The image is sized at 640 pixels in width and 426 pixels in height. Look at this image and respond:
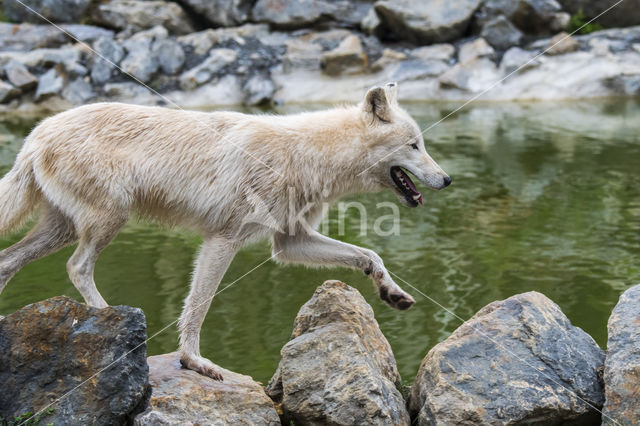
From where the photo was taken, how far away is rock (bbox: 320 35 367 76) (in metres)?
22.8

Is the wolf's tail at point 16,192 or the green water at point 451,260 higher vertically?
the wolf's tail at point 16,192

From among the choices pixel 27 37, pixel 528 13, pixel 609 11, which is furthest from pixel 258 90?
pixel 609 11

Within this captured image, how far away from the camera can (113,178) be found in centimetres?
573

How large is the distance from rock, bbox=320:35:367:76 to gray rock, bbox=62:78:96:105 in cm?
703

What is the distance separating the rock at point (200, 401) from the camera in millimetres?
4984

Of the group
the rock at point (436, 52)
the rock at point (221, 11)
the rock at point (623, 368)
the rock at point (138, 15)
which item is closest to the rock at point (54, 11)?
the rock at point (138, 15)

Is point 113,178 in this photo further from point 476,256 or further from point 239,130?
point 476,256

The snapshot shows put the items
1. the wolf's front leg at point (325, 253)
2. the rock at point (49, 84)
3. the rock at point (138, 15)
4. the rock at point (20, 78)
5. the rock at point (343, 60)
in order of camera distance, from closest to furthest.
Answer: the wolf's front leg at point (325, 253)
the rock at point (49, 84)
the rock at point (20, 78)
the rock at point (343, 60)
the rock at point (138, 15)

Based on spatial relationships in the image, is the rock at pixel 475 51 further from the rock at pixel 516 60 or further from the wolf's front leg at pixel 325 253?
the wolf's front leg at pixel 325 253

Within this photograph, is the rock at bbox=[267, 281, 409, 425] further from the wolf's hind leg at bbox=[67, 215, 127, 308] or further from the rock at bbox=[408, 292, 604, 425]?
the wolf's hind leg at bbox=[67, 215, 127, 308]

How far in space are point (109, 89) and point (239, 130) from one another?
17119 millimetres

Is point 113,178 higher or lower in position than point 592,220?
higher

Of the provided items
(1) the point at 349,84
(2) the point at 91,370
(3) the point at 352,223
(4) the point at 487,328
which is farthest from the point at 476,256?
(1) the point at 349,84

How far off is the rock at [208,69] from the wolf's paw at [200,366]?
17422 millimetres
